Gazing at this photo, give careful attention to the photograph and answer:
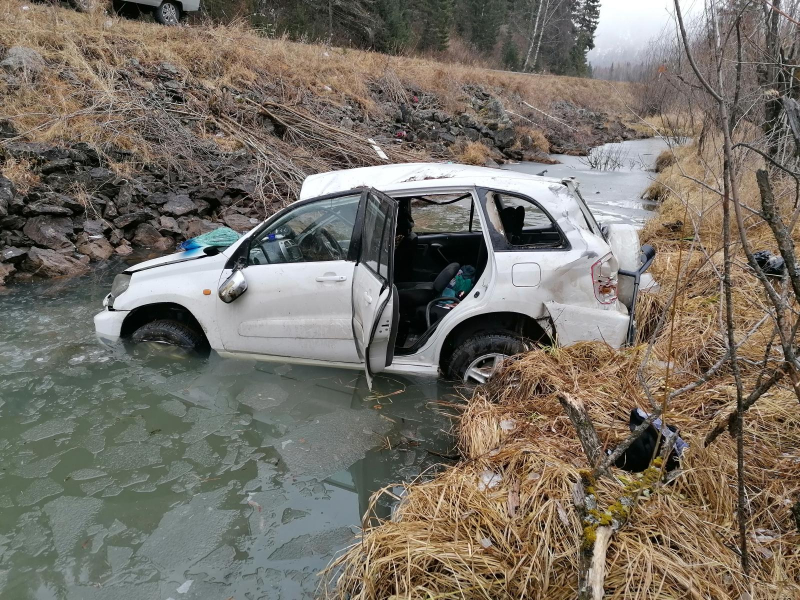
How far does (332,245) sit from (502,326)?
4.92 ft

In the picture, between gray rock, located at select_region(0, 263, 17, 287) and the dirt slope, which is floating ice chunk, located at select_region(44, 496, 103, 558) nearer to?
gray rock, located at select_region(0, 263, 17, 287)

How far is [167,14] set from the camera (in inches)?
615

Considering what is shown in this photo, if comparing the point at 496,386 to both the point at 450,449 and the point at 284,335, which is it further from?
the point at 284,335

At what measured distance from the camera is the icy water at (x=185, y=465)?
2984 millimetres

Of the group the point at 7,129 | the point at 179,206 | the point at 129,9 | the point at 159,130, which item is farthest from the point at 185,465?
the point at 129,9

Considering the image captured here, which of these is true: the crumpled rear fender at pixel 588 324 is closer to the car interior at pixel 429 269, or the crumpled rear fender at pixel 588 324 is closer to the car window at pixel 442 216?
the car interior at pixel 429 269

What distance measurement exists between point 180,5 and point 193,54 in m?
3.28

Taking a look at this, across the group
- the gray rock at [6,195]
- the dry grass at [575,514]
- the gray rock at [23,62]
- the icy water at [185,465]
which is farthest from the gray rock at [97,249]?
the dry grass at [575,514]

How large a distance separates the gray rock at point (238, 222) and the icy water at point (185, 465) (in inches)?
172

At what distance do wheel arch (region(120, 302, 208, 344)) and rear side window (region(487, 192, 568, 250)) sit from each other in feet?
8.81

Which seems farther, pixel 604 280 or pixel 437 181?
pixel 437 181

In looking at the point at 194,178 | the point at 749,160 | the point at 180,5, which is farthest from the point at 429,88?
the point at 749,160

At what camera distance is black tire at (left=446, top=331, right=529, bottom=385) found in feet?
14.3

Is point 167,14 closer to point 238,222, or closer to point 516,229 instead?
point 238,222
